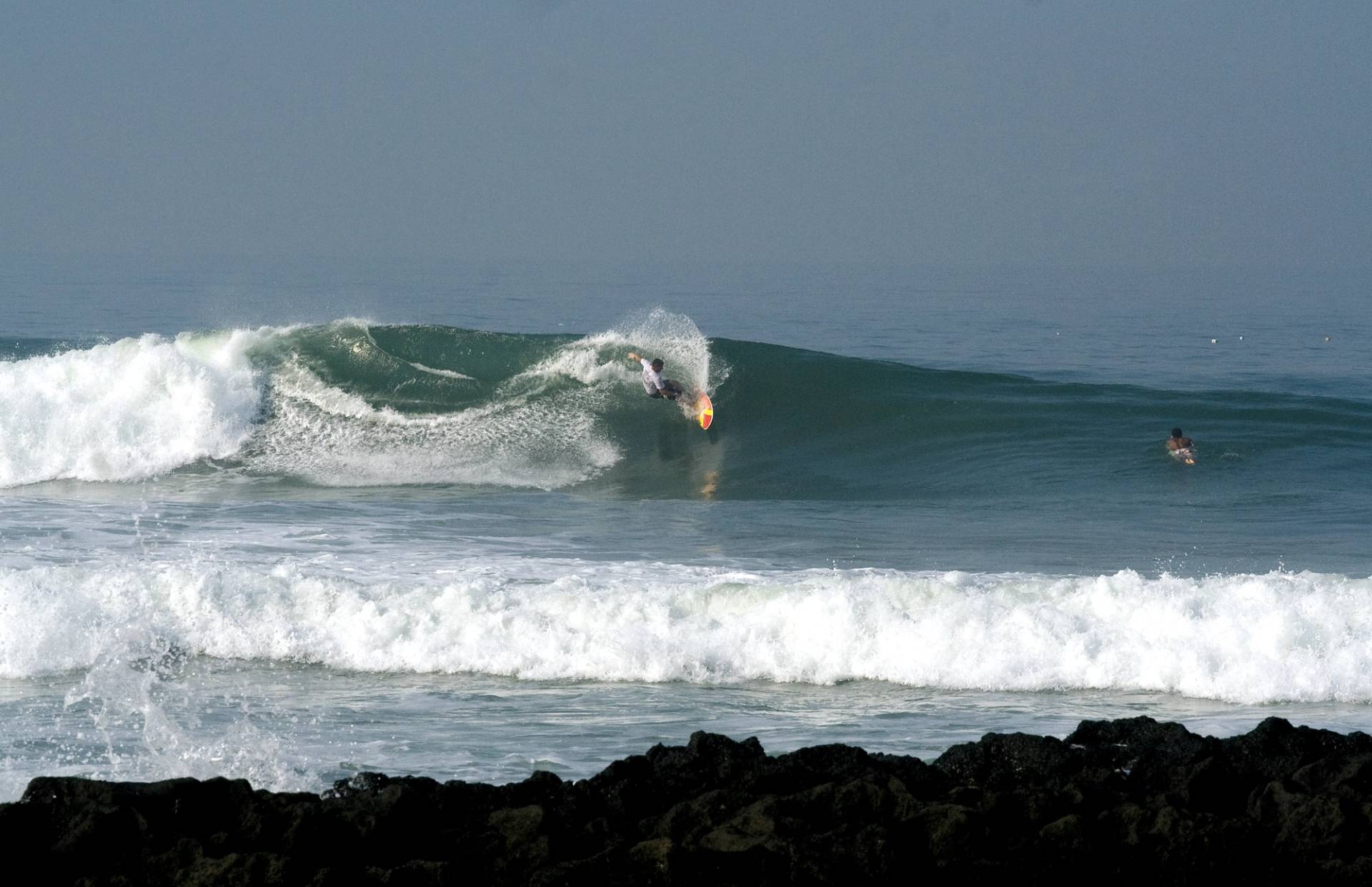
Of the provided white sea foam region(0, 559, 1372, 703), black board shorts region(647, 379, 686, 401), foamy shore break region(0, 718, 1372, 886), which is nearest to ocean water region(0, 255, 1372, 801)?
white sea foam region(0, 559, 1372, 703)

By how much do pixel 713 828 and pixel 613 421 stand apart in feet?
49.6

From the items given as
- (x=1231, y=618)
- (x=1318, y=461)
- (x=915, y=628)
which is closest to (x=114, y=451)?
(x=915, y=628)

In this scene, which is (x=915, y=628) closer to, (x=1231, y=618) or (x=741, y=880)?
(x=1231, y=618)

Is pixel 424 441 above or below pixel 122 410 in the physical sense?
below

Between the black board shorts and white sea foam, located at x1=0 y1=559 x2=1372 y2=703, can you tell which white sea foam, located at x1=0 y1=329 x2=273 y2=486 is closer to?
the black board shorts

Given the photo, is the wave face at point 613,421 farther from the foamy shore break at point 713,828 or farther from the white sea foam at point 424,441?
the foamy shore break at point 713,828

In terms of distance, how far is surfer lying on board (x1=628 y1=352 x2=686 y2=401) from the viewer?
67.7 feet

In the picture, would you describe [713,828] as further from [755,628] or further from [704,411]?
[704,411]

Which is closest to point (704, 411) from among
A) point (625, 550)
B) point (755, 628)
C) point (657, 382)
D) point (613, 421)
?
point (657, 382)

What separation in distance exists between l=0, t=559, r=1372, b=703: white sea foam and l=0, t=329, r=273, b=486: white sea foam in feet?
26.8

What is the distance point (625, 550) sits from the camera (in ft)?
41.7

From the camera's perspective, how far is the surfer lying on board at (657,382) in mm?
20625

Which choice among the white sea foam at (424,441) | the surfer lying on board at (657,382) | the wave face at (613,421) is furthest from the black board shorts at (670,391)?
the white sea foam at (424,441)

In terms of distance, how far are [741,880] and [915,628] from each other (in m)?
4.82
